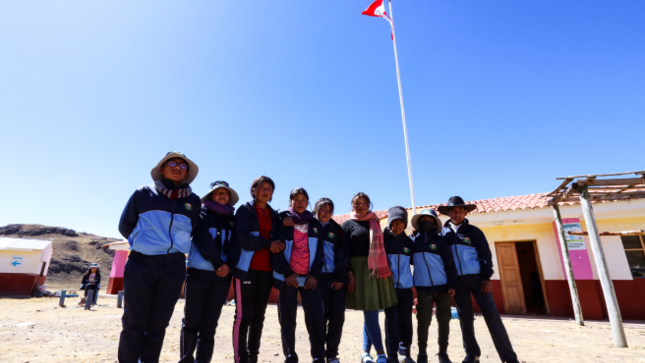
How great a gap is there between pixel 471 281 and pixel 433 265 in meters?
0.42

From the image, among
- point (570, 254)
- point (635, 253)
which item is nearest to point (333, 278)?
point (570, 254)

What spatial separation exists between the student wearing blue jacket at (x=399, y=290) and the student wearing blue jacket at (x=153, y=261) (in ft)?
6.78

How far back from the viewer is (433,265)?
3.53 metres

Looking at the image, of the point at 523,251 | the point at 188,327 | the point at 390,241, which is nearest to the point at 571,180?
the point at 390,241

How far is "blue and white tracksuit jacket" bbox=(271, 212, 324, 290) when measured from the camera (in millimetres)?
3002

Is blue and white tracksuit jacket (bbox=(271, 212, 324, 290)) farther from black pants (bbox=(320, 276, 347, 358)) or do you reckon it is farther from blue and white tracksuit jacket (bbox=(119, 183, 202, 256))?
blue and white tracksuit jacket (bbox=(119, 183, 202, 256))

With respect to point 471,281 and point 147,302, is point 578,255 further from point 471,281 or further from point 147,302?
point 147,302

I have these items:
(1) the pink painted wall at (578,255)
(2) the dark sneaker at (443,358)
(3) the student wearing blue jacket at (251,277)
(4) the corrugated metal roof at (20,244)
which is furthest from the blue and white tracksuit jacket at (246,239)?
(4) the corrugated metal roof at (20,244)

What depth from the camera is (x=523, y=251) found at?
11.5 metres

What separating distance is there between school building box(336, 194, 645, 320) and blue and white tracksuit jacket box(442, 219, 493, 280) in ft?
15.5

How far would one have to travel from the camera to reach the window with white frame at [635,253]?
26.8 ft

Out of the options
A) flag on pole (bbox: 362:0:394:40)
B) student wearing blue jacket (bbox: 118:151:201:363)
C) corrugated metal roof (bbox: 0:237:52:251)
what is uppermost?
flag on pole (bbox: 362:0:394:40)

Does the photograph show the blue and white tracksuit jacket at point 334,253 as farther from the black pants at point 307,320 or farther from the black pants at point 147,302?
the black pants at point 147,302

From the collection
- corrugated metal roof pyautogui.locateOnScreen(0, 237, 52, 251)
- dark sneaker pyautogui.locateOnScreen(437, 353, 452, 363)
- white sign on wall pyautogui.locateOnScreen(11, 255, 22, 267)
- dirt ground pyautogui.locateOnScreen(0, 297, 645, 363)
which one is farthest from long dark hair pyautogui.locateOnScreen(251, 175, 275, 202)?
white sign on wall pyautogui.locateOnScreen(11, 255, 22, 267)
